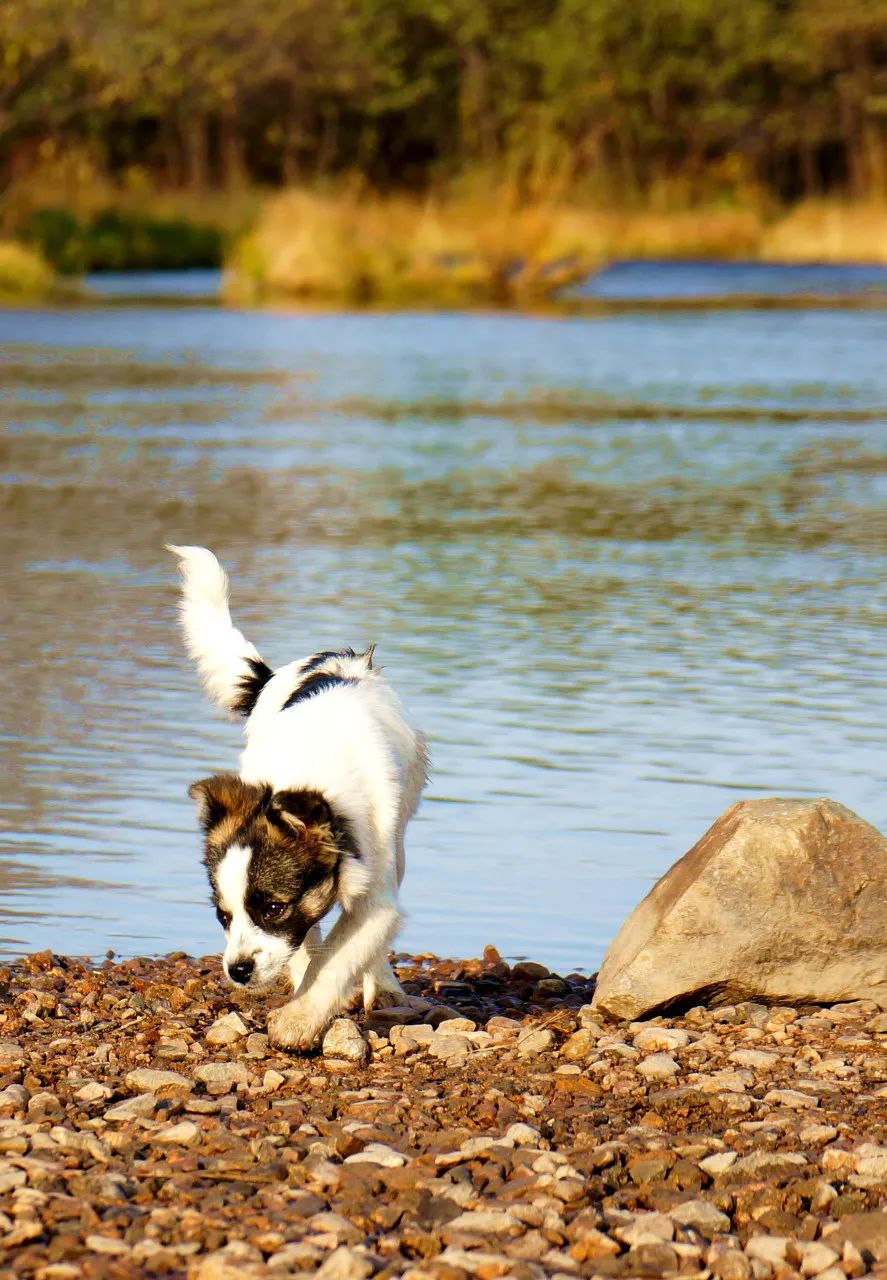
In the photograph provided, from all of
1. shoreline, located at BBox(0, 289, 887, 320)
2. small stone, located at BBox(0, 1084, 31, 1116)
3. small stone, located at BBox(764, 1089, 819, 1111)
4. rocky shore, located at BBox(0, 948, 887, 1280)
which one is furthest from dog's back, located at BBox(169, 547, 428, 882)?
shoreline, located at BBox(0, 289, 887, 320)

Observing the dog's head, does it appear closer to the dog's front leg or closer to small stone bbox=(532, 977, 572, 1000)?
the dog's front leg

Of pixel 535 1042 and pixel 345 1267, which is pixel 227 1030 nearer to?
pixel 535 1042

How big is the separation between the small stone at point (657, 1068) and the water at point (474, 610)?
104 centimetres

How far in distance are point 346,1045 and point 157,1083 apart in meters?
0.53

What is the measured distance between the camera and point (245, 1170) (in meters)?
4.19

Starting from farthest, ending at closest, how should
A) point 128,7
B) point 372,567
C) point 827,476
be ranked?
1. point 128,7
2. point 827,476
3. point 372,567

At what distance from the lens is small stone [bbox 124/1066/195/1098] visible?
4.71 m

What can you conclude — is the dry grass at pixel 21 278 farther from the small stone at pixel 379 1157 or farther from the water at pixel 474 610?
the small stone at pixel 379 1157

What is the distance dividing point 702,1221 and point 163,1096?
1.27 metres

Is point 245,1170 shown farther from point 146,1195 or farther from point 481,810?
point 481,810

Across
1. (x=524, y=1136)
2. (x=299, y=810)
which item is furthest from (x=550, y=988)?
(x=524, y=1136)

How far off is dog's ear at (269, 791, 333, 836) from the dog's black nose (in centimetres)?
32

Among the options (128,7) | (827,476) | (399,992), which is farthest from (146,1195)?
(128,7)

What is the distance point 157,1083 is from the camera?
4.73 meters
